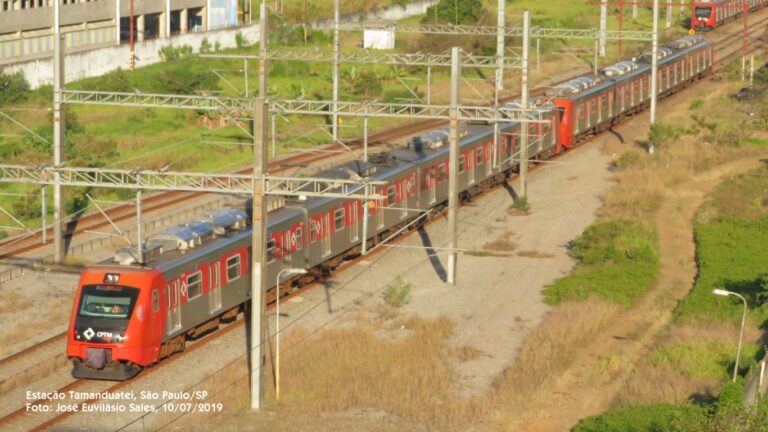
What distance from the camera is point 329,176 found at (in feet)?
129

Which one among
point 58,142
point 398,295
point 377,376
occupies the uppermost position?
point 58,142

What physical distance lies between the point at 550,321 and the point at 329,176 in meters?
9.09

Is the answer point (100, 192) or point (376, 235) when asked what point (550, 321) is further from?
point (100, 192)

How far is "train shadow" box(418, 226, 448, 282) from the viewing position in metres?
38.9

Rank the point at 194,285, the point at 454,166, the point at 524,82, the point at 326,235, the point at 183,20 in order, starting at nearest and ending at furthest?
the point at 194,285
the point at 454,166
the point at 326,235
the point at 524,82
the point at 183,20

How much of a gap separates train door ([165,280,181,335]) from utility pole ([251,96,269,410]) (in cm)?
306

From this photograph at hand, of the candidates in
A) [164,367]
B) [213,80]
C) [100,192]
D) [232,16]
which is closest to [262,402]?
[164,367]

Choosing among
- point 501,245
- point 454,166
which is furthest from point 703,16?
point 454,166

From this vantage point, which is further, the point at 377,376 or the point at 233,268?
the point at 233,268

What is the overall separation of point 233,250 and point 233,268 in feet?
1.60

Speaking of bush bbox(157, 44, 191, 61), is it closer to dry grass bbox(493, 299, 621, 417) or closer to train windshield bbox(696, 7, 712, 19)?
train windshield bbox(696, 7, 712, 19)

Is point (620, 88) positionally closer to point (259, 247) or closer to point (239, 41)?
point (239, 41)

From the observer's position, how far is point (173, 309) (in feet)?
96.3

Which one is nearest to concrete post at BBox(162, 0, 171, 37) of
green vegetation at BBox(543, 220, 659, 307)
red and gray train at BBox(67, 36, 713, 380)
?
red and gray train at BBox(67, 36, 713, 380)
